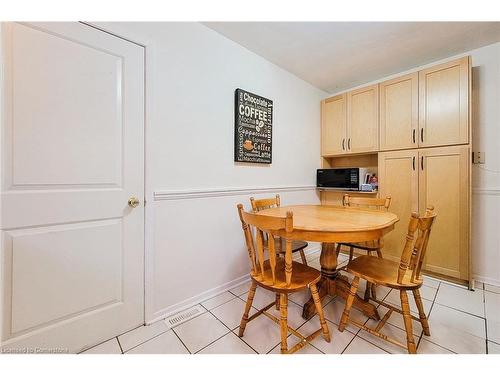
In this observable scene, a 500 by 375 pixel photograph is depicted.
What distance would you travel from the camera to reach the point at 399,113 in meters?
2.37

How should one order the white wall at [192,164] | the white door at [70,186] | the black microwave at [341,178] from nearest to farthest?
1. the white door at [70,186]
2. the white wall at [192,164]
3. the black microwave at [341,178]

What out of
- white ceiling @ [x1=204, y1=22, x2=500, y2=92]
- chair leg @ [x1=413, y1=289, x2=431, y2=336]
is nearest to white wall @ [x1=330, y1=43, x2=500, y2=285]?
white ceiling @ [x1=204, y1=22, x2=500, y2=92]

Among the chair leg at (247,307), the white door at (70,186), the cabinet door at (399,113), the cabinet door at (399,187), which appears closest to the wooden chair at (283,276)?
the chair leg at (247,307)

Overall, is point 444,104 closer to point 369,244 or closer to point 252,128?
point 369,244

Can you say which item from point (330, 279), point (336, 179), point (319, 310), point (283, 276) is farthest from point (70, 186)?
point (336, 179)

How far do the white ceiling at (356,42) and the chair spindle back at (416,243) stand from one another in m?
1.70

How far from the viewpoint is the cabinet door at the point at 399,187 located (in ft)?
7.46

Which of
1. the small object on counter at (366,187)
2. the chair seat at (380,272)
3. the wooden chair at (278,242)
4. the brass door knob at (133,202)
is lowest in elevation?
the chair seat at (380,272)

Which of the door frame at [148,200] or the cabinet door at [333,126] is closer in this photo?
the door frame at [148,200]

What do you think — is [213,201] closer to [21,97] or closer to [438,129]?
[21,97]

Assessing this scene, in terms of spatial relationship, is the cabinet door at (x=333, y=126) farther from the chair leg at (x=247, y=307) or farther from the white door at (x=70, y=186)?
the white door at (x=70, y=186)

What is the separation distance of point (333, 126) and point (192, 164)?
2.17m

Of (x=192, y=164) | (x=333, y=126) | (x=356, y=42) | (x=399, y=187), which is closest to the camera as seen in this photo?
(x=192, y=164)
